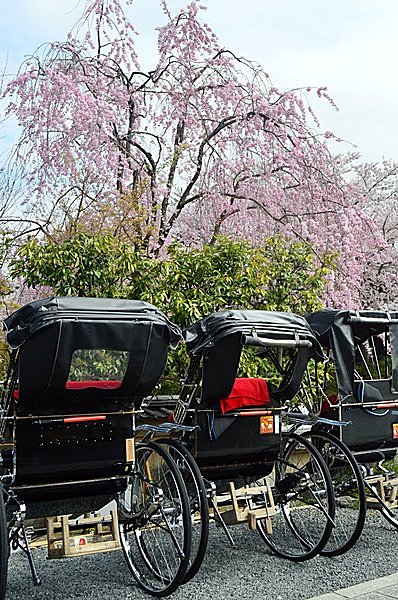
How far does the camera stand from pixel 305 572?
4.96 meters

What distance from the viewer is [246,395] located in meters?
5.09

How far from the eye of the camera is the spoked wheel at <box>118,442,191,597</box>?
435 centimetres

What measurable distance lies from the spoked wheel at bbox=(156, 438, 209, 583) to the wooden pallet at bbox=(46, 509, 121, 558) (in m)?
0.51

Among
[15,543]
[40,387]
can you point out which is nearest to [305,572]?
[15,543]

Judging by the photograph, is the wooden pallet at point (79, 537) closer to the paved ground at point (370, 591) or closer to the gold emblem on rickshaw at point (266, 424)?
the gold emblem on rickshaw at point (266, 424)

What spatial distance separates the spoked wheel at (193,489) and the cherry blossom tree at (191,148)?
5895 mm

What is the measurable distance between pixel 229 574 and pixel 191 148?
25.0 feet

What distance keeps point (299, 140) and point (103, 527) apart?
7952mm

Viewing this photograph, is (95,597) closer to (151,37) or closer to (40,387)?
(40,387)

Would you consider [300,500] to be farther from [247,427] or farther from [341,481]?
[247,427]

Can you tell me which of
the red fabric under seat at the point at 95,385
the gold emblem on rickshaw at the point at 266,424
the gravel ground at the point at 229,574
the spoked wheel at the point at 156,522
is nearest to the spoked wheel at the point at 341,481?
the gravel ground at the point at 229,574

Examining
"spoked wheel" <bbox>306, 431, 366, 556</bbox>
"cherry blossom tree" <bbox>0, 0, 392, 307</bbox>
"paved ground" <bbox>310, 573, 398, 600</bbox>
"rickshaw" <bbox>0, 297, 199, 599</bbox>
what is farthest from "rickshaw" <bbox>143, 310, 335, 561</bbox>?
"cherry blossom tree" <bbox>0, 0, 392, 307</bbox>

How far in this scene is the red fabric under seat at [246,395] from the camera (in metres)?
4.96

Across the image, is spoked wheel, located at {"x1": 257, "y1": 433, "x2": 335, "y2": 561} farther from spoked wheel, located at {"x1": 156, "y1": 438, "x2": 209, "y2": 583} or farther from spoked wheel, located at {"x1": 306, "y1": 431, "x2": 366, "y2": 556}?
spoked wheel, located at {"x1": 156, "y1": 438, "x2": 209, "y2": 583}
